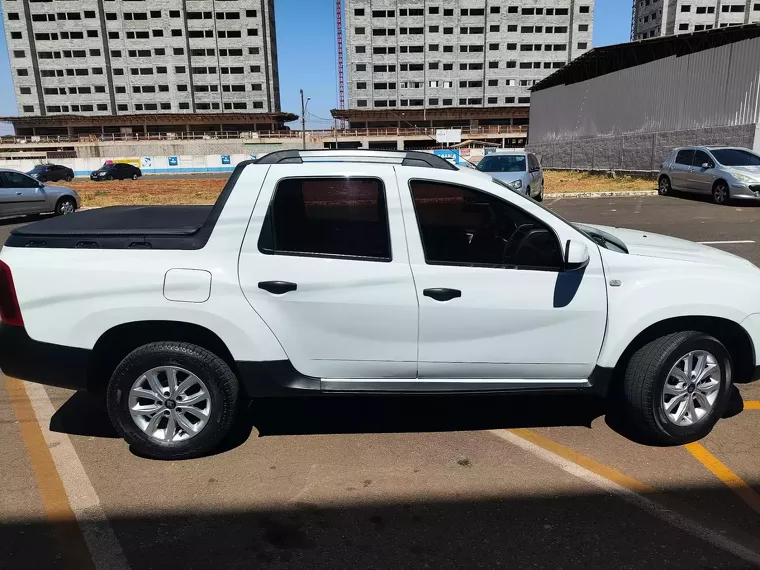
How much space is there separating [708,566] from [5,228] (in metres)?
16.4

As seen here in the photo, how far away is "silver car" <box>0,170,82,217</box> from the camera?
14891 millimetres

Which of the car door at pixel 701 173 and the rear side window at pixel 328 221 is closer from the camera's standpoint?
the rear side window at pixel 328 221

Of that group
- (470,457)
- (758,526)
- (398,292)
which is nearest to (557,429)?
(470,457)

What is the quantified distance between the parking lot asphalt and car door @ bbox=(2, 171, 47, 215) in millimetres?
13253

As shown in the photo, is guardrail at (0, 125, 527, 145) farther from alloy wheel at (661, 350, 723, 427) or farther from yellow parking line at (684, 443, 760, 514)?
yellow parking line at (684, 443, 760, 514)

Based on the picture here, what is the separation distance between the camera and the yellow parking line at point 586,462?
3111 mm

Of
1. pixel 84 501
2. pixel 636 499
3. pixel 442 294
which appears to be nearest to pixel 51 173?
pixel 84 501

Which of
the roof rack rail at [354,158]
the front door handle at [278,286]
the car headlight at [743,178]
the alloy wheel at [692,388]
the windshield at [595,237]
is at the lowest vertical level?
the alloy wheel at [692,388]

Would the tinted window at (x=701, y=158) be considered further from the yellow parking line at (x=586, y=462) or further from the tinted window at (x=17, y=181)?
the tinted window at (x=17, y=181)

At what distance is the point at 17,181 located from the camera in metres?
15.4

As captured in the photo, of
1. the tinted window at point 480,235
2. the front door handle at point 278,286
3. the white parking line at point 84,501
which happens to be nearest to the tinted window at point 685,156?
the tinted window at point 480,235

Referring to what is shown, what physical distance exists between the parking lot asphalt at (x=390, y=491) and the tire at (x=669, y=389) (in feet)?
0.46

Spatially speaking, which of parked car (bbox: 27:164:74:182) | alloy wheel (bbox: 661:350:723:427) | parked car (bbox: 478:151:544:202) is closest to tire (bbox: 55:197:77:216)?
parked car (bbox: 478:151:544:202)

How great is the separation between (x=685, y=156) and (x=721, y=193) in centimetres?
259
